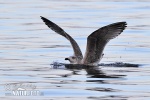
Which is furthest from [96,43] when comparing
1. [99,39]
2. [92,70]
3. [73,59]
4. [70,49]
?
[70,49]

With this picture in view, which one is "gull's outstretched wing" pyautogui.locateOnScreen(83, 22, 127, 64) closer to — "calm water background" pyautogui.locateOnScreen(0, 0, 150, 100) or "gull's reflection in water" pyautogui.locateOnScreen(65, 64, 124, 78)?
"gull's reflection in water" pyautogui.locateOnScreen(65, 64, 124, 78)

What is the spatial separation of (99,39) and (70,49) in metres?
3.66

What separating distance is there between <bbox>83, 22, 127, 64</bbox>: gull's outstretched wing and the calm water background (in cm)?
58

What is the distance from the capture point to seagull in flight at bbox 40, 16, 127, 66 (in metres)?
17.3

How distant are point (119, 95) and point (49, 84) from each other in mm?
1809

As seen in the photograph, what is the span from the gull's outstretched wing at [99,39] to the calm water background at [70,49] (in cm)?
58

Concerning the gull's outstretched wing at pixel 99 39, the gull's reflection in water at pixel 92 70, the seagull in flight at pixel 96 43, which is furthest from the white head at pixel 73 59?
the gull's outstretched wing at pixel 99 39

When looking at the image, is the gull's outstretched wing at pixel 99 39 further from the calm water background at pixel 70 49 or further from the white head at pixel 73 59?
the calm water background at pixel 70 49

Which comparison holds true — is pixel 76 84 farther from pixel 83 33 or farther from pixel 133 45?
pixel 83 33

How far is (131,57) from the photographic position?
63.2ft

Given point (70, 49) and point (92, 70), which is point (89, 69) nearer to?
point (92, 70)

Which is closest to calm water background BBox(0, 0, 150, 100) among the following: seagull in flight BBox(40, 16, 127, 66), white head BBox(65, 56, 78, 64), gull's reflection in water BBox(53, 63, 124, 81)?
gull's reflection in water BBox(53, 63, 124, 81)

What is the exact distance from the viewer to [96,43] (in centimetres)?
1766

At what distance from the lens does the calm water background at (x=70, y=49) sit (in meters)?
14.3
